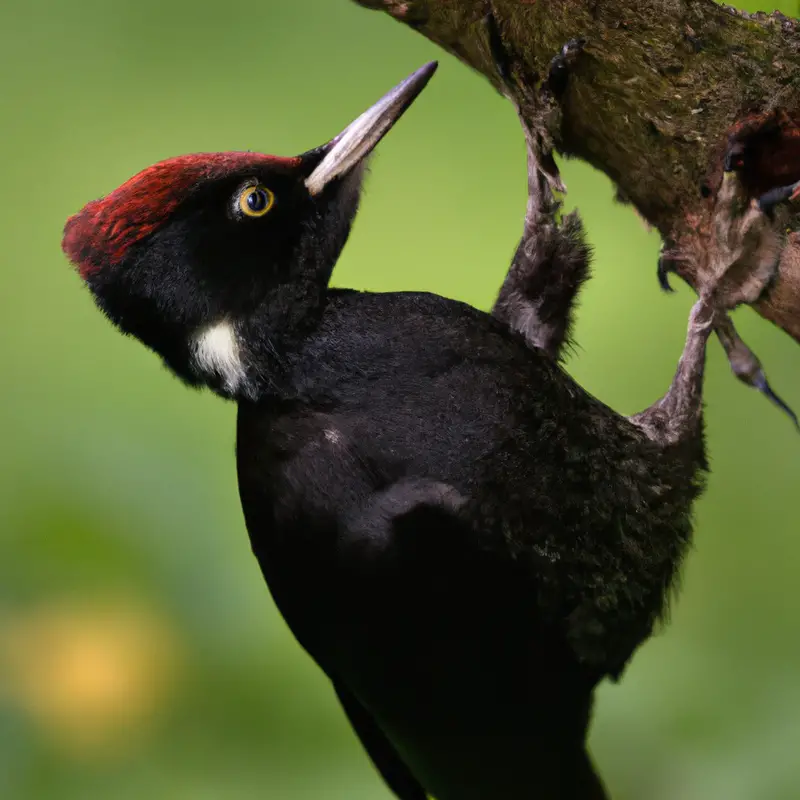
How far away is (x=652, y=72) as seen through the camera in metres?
1.57

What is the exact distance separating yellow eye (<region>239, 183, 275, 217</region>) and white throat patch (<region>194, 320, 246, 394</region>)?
0.60 feet

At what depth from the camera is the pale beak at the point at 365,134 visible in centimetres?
182

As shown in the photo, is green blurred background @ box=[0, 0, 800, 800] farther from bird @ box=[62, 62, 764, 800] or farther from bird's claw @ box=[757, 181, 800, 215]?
bird's claw @ box=[757, 181, 800, 215]

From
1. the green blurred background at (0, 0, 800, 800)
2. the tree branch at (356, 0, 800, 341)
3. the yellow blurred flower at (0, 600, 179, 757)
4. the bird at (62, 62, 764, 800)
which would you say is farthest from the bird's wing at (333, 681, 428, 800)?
Result: the tree branch at (356, 0, 800, 341)

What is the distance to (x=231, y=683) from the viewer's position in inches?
107

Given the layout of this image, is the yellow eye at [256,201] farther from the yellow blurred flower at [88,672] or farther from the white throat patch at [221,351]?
the yellow blurred flower at [88,672]

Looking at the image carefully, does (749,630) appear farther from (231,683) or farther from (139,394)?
(139,394)

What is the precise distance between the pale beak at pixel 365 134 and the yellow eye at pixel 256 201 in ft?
0.27

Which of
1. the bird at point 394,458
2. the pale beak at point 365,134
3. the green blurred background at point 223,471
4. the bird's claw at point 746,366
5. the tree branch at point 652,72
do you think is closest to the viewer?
the tree branch at point 652,72

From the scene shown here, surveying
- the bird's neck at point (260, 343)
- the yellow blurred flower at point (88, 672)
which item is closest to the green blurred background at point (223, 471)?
the yellow blurred flower at point (88, 672)

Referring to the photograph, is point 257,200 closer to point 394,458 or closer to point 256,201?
point 256,201

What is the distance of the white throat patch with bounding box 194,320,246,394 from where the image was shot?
1775mm

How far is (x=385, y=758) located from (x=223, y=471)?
98cm

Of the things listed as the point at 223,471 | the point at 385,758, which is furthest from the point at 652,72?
the point at 223,471
